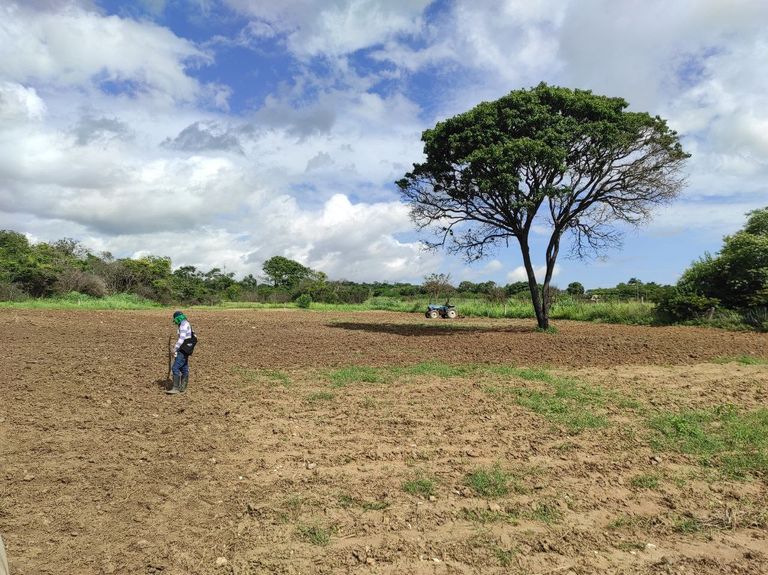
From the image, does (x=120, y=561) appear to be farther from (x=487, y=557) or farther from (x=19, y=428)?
(x=19, y=428)

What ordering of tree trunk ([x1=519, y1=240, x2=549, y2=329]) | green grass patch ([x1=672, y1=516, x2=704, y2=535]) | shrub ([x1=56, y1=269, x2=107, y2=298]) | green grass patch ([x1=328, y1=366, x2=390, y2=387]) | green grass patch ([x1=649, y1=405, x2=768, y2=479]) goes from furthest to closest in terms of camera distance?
shrub ([x1=56, y1=269, x2=107, y2=298]), tree trunk ([x1=519, y1=240, x2=549, y2=329]), green grass patch ([x1=328, y1=366, x2=390, y2=387]), green grass patch ([x1=649, y1=405, x2=768, y2=479]), green grass patch ([x1=672, y1=516, x2=704, y2=535])

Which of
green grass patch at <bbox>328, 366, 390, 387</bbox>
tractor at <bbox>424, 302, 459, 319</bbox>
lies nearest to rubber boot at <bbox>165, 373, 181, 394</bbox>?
green grass patch at <bbox>328, 366, 390, 387</bbox>

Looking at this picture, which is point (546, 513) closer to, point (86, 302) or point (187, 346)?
point (187, 346)

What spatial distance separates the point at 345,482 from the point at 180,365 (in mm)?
5058

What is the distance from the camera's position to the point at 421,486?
4988mm

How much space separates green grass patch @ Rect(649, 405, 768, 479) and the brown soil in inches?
9.7

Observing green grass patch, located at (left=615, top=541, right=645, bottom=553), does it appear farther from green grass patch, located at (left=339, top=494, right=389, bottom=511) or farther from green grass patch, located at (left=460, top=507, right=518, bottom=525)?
green grass patch, located at (left=339, top=494, right=389, bottom=511)

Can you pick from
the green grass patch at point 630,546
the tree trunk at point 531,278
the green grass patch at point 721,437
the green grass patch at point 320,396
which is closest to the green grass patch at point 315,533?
the green grass patch at point 630,546

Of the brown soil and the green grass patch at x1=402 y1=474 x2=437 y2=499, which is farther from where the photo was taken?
the green grass patch at x1=402 y1=474 x2=437 y2=499

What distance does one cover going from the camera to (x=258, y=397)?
8.98 meters

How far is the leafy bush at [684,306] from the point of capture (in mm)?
24281

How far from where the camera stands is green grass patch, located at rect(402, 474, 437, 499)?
487 centimetres

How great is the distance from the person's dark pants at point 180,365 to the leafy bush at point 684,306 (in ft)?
76.8

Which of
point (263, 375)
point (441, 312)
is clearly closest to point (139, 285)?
point (441, 312)
